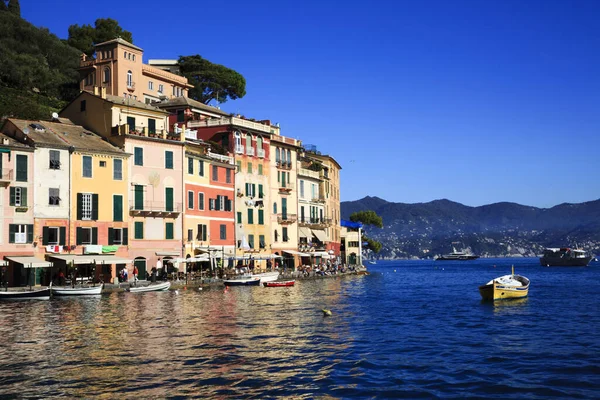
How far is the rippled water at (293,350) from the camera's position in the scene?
763 inches

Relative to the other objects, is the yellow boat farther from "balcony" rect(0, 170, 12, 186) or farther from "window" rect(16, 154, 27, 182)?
"balcony" rect(0, 170, 12, 186)

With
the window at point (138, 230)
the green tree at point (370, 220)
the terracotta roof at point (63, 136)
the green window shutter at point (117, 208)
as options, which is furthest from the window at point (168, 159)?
the green tree at point (370, 220)

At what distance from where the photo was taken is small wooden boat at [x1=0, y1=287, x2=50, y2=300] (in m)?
43.9

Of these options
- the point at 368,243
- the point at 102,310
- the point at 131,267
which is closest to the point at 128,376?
the point at 102,310

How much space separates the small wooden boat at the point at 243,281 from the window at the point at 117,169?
12659 millimetres

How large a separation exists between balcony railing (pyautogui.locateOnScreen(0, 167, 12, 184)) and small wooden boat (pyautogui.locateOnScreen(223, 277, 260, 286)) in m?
19.7

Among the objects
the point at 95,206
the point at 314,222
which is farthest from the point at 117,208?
the point at 314,222

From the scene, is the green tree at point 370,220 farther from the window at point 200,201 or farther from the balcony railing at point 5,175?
the balcony railing at point 5,175

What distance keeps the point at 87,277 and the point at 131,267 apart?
5.10 meters

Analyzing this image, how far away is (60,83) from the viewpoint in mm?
83188

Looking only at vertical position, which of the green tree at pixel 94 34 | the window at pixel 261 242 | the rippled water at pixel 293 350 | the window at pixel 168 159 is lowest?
the rippled water at pixel 293 350

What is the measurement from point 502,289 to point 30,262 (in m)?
32.4

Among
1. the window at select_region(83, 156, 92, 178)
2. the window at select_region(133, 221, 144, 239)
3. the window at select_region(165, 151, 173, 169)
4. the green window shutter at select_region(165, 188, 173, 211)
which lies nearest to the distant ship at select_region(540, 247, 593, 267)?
the green window shutter at select_region(165, 188, 173, 211)

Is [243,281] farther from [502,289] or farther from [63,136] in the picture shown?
[502,289]
